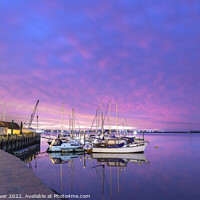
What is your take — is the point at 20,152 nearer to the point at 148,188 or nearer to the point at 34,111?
the point at 148,188

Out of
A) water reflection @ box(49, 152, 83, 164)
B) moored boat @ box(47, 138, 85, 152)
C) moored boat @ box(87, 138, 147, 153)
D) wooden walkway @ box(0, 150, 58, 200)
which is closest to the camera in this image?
wooden walkway @ box(0, 150, 58, 200)

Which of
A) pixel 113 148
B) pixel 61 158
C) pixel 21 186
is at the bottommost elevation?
pixel 61 158

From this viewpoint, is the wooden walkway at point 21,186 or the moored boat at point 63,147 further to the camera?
the moored boat at point 63,147

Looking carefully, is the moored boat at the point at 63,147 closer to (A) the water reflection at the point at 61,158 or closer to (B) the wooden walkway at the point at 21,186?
(A) the water reflection at the point at 61,158

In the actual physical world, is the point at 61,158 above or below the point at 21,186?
below

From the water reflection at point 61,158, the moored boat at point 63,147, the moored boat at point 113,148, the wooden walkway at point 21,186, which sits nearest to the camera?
the wooden walkway at point 21,186

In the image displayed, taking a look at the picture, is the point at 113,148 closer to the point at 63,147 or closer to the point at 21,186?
the point at 63,147

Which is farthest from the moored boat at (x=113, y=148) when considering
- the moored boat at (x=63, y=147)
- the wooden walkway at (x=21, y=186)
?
the wooden walkway at (x=21, y=186)

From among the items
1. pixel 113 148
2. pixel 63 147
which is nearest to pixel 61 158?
pixel 63 147

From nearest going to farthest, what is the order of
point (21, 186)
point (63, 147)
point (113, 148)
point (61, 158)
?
1. point (21, 186)
2. point (61, 158)
3. point (113, 148)
4. point (63, 147)

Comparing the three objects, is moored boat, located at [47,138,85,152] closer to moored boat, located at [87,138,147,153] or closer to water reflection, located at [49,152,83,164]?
water reflection, located at [49,152,83,164]

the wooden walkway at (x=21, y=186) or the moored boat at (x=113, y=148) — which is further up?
the wooden walkway at (x=21, y=186)

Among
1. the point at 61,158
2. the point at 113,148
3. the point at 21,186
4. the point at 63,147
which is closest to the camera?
the point at 21,186

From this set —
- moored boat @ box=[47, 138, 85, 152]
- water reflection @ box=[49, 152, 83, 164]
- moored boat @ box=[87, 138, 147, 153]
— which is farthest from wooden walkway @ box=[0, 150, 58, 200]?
moored boat @ box=[47, 138, 85, 152]
